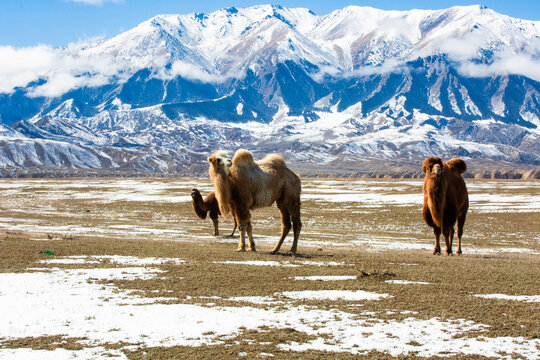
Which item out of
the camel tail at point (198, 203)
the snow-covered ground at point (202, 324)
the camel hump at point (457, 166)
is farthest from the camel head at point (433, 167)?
the camel tail at point (198, 203)

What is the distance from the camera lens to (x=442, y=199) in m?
19.1

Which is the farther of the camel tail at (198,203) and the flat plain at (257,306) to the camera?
the camel tail at (198,203)

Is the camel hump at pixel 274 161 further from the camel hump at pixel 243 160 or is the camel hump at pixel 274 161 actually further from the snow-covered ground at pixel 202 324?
the snow-covered ground at pixel 202 324

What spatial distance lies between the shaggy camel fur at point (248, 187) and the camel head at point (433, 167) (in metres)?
4.82

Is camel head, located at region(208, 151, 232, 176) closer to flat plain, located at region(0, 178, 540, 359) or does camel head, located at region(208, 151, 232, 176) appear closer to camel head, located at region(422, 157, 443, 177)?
flat plain, located at region(0, 178, 540, 359)

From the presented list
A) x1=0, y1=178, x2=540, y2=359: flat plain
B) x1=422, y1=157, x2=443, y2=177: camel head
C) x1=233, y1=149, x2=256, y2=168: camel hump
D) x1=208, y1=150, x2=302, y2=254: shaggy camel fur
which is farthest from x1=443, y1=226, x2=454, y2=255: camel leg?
x1=233, y1=149, x2=256, y2=168: camel hump

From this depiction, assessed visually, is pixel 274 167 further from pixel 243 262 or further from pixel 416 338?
pixel 416 338

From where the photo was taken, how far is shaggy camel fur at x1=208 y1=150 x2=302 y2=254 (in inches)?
695

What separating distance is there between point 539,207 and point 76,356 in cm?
5147

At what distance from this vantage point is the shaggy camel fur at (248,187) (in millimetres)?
17641

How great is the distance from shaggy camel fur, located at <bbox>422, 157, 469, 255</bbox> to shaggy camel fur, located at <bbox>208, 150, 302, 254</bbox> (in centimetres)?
480

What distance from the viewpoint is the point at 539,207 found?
50.2 meters

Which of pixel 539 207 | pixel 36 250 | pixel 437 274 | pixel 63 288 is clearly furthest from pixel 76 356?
pixel 539 207

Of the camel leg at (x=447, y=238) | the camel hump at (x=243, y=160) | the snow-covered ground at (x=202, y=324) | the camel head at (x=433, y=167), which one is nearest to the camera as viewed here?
the snow-covered ground at (x=202, y=324)
